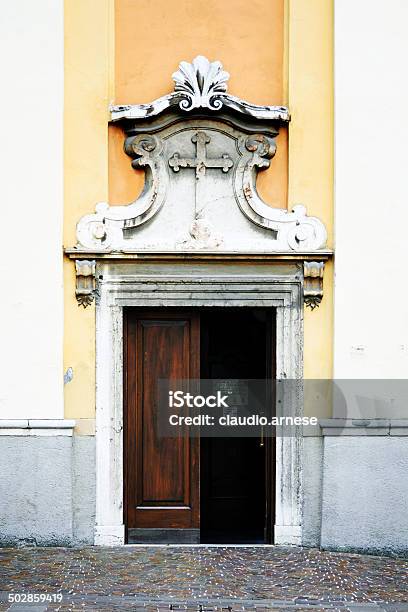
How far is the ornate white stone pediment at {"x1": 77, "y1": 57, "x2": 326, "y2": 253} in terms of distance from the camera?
30.4 ft

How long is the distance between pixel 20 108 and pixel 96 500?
150 inches

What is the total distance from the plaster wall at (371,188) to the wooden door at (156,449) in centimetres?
161

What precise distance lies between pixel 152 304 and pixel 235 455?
78.9 inches

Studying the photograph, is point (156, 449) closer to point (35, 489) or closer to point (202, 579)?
point (35, 489)

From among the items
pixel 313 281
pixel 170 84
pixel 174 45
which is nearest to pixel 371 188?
pixel 313 281

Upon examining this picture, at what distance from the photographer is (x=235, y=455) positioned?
33.9ft

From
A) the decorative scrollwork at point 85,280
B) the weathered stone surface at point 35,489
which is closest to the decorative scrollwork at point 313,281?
the decorative scrollwork at point 85,280

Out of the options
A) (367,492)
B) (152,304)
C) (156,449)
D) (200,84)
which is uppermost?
(200,84)

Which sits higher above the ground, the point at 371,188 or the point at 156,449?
the point at 371,188

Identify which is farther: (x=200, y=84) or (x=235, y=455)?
(x=235, y=455)

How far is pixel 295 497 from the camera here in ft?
31.1

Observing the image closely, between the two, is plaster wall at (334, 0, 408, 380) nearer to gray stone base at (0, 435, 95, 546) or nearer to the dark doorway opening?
the dark doorway opening

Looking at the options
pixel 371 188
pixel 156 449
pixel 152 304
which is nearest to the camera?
pixel 371 188

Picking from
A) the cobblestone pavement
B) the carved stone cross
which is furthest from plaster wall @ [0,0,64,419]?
the cobblestone pavement
